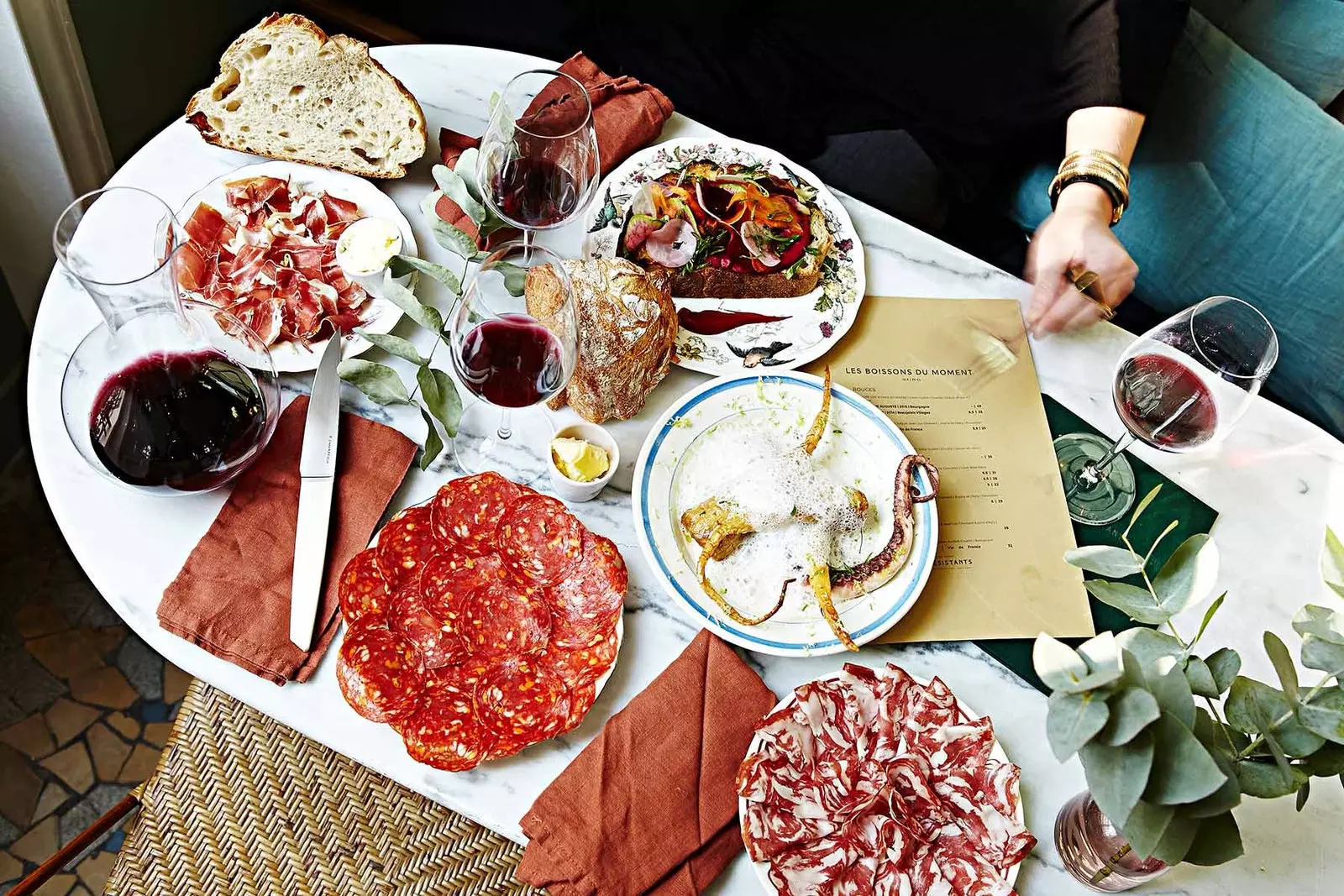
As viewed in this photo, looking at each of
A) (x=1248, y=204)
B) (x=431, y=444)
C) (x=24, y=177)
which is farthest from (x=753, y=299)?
(x=24, y=177)

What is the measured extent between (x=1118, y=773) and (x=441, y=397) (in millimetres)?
687

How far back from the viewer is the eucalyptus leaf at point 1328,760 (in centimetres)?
70

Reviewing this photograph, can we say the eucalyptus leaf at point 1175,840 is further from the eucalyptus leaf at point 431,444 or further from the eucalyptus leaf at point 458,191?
the eucalyptus leaf at point 458,191

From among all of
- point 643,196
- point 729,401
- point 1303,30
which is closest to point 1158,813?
point 729,401

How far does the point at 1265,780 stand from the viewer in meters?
0.70

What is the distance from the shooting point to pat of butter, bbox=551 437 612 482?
1.01 metres

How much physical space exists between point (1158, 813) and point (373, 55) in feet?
4.16

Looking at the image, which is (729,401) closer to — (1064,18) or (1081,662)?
(1081,662)

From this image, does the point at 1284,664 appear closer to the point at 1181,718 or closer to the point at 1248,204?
the point at 1181,718

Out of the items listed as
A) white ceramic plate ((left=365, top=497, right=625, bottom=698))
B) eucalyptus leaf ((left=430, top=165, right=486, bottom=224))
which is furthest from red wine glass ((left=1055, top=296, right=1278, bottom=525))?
eucalyptus leaf ((left=430, top=165, right=486, bottom=224))

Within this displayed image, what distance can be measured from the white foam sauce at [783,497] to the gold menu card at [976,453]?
0.09 meters

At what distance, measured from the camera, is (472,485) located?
96 cm

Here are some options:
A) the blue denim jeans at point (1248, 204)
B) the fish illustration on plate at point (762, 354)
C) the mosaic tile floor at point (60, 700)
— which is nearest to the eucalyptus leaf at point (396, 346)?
the fish illustration on plate at point (762, 354)

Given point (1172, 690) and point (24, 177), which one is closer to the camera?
point (1172, 690)
